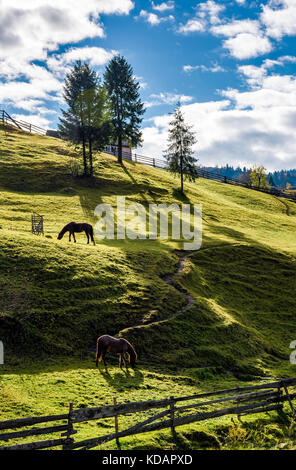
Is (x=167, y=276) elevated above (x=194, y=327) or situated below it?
above

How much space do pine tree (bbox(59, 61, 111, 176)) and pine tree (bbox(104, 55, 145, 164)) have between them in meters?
7.59

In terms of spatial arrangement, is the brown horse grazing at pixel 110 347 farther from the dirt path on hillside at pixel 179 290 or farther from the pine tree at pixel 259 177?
the pine tree at pixel 259 177

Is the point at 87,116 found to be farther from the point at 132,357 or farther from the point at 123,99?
the point at 132,357

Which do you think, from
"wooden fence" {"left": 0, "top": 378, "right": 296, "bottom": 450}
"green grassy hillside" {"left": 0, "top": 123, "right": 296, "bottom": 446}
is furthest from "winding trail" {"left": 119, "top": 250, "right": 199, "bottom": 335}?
"wooden fence" {"left": 0, "top": 378, "right": 296, "bottom": 450}

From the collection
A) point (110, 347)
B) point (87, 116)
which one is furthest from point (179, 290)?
point (87, 116)

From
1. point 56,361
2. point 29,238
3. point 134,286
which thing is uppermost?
point 29,238

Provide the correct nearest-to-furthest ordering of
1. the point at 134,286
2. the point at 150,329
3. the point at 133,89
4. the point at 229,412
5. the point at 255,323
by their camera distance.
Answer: the point at 229,412, the point at 150,329, the point at 134,286, the point at 255,323, the point at 133,89

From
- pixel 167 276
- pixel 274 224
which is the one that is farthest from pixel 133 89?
pixel 167 276

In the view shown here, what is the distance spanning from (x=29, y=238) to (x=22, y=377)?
13.2 meters

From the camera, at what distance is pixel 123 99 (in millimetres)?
69062

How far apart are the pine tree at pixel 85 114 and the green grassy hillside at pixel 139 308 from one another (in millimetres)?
16651

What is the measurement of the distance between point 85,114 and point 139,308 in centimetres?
4351

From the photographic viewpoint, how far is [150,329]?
2059cm
